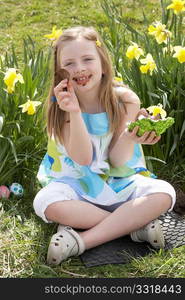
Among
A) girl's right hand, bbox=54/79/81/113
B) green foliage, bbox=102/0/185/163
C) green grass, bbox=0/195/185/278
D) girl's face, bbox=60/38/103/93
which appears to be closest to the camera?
green grass, bbox=0/195/185/278

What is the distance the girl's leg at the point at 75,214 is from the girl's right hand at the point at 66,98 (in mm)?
403

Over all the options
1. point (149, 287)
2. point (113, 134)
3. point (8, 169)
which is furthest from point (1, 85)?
point (149, 287)

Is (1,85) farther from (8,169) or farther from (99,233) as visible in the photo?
(99,233)

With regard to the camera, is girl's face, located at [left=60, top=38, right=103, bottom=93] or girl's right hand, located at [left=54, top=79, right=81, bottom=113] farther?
girl's face, located at [left=60, top=38, right=103, bottom=93]

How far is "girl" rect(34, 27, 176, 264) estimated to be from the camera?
8.58ft

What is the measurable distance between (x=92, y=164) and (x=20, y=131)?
0.44m

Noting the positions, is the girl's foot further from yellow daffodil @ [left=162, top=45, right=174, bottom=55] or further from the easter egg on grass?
yellow daffodil @ [left=162, top=45, right=174, bottom=55]

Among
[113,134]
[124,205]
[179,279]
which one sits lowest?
[179,279]

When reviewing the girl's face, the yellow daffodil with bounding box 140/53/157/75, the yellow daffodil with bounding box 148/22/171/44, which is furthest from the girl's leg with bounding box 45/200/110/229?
the yellow daffodil with bounding box 148/22/171/44

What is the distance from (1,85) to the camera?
3.02 metres

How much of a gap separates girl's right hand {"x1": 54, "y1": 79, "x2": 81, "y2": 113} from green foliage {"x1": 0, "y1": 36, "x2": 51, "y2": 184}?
0.32 metres

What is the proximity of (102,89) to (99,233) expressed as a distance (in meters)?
0.64

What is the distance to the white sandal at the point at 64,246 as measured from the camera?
2.50m

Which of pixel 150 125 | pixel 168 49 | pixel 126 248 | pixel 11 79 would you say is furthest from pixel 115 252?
pixel 168 49
